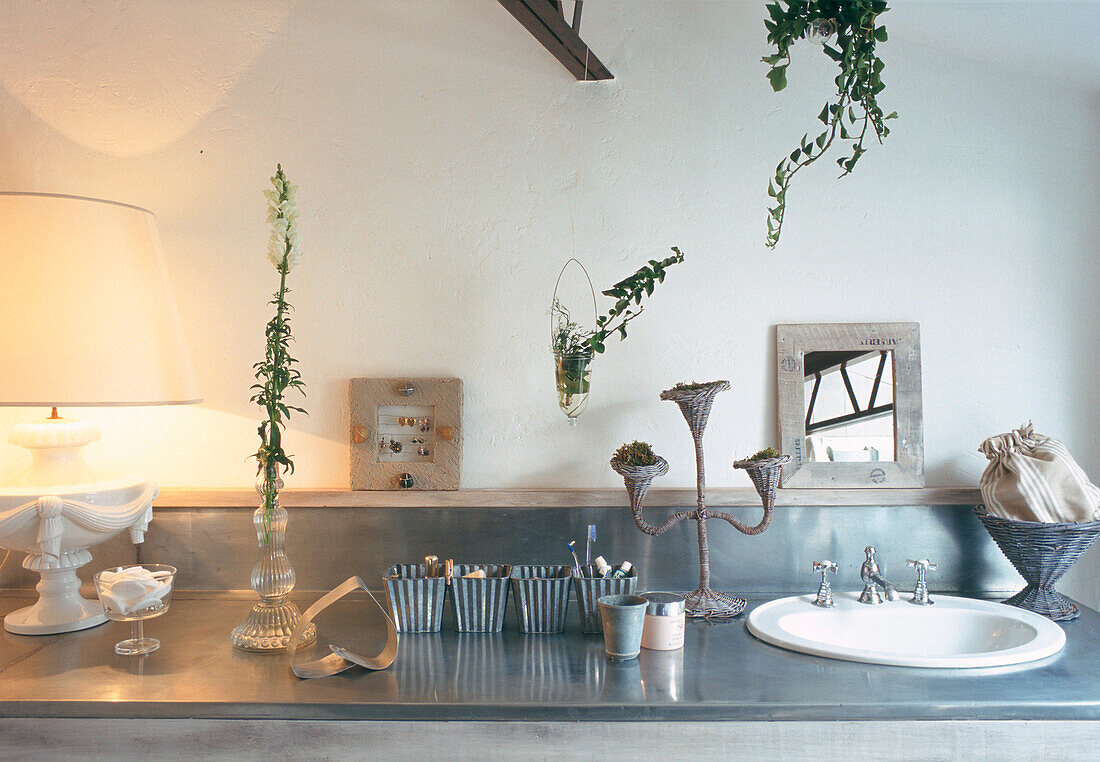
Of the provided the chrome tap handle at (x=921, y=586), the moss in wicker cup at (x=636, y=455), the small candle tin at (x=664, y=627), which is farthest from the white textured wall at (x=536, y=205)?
the small candle tin at (x=664, y=627)

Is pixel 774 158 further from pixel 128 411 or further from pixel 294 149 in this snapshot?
pixel 128 411

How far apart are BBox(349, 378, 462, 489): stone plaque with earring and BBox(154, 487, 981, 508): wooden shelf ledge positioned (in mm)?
37

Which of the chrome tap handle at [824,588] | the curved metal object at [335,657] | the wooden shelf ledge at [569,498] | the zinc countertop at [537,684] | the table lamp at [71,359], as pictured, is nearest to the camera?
the zinc countertop at [537,684]

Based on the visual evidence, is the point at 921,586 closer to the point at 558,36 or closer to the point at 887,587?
the point at 887,587

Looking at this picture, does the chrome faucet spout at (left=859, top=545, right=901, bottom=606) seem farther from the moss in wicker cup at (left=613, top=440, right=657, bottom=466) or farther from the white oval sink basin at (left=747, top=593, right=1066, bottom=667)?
the moss in wicker cup at (left=613, top=440, right=657, bottom=466)

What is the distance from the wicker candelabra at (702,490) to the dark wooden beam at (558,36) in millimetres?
781

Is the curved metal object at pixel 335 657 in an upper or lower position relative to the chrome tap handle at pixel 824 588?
lower

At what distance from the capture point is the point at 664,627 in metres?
1.44

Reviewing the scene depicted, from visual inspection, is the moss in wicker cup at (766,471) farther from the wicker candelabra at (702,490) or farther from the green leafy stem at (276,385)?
the green leafy stem at (276,385)

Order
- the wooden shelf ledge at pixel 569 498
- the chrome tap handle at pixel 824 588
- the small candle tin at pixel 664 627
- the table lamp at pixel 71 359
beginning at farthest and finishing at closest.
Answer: the wooden shelf ledge at pixel 569 498 < the chrome tap handle at pixel 824 588 < the table lamp at pixel 71 359 < the small candle tin at pixel 664 627

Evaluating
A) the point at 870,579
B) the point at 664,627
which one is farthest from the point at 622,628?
the point at 870,579

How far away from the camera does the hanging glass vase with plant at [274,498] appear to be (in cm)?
150

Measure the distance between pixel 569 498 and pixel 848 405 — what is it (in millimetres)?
693

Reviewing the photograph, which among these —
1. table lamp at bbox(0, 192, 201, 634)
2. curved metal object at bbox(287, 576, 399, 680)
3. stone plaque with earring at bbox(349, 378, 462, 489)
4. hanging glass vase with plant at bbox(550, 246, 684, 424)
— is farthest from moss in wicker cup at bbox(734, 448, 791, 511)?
table lamp at bbox(0, 192, 201, 634)
